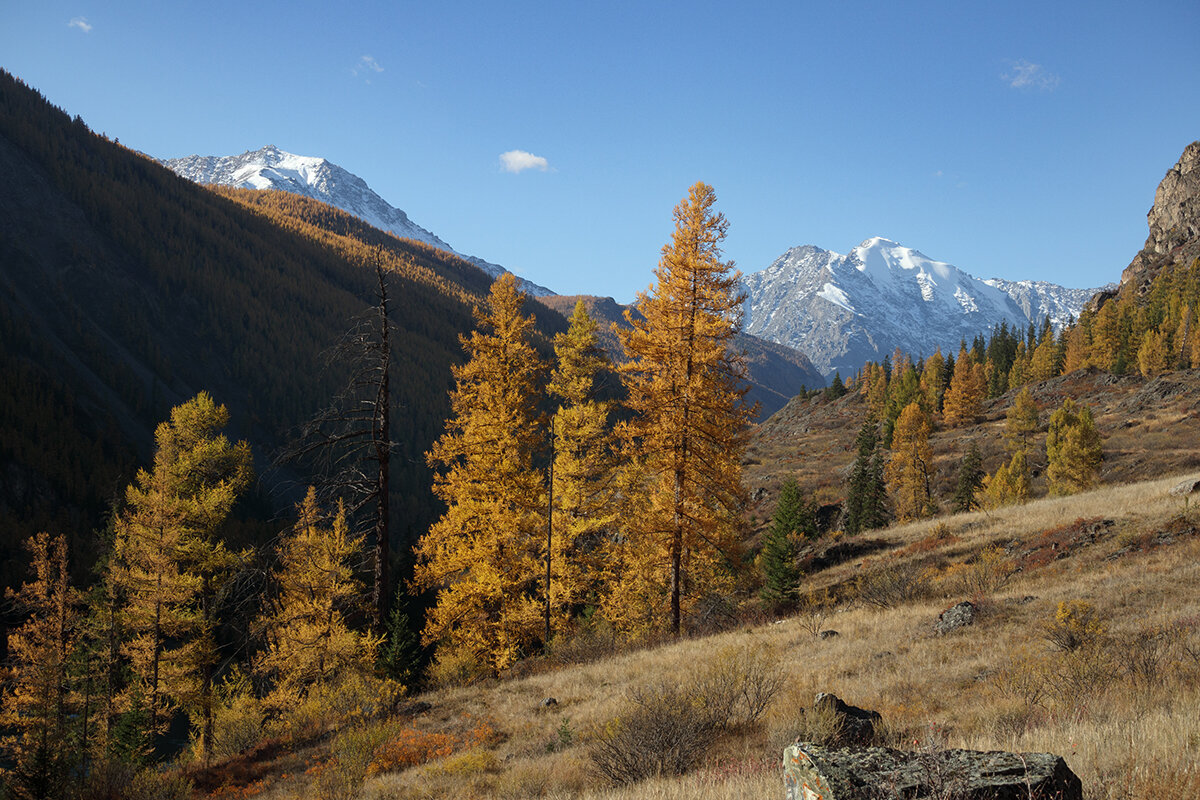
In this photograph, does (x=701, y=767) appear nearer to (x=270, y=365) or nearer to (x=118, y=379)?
(x=118, y=379)

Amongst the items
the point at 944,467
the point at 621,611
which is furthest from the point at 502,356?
the point at 944,467

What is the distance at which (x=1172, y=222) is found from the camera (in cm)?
13088

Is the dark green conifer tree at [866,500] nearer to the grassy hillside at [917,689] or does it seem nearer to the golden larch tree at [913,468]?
the golden larch tree at [913,468]

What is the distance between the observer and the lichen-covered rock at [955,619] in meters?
11.5

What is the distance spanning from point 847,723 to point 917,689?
9.45ft

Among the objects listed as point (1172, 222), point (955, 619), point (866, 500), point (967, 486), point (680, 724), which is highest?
point (1172, 222)

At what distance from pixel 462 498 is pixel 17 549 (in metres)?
91.1

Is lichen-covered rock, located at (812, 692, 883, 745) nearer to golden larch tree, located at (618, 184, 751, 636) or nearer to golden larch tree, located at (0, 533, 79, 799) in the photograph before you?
golden larch tree, located at (618, 184, 751, 636)

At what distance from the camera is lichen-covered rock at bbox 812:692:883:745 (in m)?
6.17

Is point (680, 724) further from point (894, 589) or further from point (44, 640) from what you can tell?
point (44, 640)

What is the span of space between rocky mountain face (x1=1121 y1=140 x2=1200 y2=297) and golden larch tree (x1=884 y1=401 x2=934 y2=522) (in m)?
101

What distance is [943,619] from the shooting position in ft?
39.2

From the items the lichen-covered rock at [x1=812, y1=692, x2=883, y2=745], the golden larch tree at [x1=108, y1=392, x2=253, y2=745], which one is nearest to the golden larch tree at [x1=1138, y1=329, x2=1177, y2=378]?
the lichen-covered rock at [x1=812, y1=692, x2=883, y2=745]

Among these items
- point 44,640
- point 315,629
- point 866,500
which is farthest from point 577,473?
point 866,500
